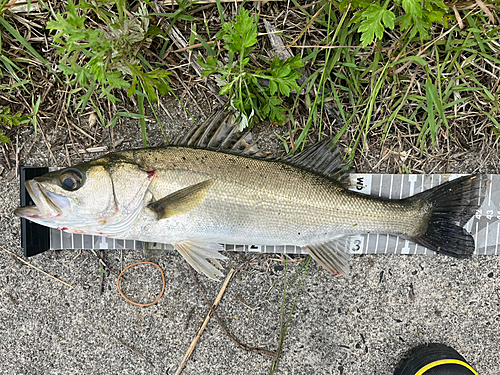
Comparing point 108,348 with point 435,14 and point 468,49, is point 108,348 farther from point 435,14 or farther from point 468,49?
point 468,49

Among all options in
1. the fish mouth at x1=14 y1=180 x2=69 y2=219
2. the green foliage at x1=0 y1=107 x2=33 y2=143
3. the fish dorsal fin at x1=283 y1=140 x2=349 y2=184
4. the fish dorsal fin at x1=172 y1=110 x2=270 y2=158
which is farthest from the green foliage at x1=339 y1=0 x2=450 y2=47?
the green foliage at x1=0 y1=107 x2=33 y2=143

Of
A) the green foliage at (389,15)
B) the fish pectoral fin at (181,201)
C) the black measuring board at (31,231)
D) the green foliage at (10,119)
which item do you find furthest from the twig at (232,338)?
the green foliage at (389,15)

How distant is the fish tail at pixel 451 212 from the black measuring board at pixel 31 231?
295cm

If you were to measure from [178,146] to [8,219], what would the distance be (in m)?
1.70

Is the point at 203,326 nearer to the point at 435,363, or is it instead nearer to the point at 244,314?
the point at 244,314

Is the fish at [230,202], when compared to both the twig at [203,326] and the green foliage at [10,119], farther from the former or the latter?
the green foliage at [10,119]

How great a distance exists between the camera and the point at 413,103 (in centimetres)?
255

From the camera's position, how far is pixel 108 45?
6.79ft

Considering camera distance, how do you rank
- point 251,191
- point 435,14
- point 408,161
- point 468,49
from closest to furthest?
point 435,14 → point 251,191 → point 468,49 → point 408,161

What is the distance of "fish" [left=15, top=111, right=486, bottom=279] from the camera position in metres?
2.11

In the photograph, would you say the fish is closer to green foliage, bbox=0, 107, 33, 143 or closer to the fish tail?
the fish tail

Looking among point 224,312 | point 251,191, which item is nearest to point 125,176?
point 251,191

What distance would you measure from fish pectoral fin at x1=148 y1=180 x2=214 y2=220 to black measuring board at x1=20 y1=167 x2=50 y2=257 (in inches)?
42.6

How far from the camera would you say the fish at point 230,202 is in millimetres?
2113
